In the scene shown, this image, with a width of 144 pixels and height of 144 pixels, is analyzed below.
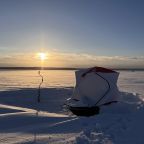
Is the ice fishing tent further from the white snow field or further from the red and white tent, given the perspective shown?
the white snow field

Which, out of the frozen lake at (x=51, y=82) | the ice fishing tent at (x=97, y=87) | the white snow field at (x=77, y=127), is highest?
the ice fishing tent at (x=97, y=87)

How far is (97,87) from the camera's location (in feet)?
41.8

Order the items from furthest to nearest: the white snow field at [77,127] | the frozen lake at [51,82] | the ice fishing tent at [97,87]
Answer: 1. the frozen lake at [51,82]
2. the ice fishing tent at [97,87]
3. the white snow field at [77,127]

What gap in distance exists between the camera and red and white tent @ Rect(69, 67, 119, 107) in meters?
12.6

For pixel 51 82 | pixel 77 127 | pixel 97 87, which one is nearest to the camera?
pixel 77 127

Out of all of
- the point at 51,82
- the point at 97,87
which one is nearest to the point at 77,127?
the point at 97,87

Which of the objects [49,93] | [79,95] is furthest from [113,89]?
[49,93]

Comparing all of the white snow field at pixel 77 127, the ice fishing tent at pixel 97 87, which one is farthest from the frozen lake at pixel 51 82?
the white snow field at pixel 77 127

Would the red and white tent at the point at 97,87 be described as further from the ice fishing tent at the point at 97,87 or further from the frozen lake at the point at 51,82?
the frozen lake at the point at 51,82

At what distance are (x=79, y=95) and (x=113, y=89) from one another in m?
1.57

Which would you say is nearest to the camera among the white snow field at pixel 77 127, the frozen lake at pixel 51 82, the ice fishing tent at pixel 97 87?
the white snow field at pixel 77 127

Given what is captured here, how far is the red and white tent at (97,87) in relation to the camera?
12648 mm

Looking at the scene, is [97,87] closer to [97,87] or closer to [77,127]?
[97,87]

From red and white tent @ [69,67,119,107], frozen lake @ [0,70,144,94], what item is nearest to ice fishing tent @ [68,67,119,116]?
red and white tent @ [69,67,119,107]
